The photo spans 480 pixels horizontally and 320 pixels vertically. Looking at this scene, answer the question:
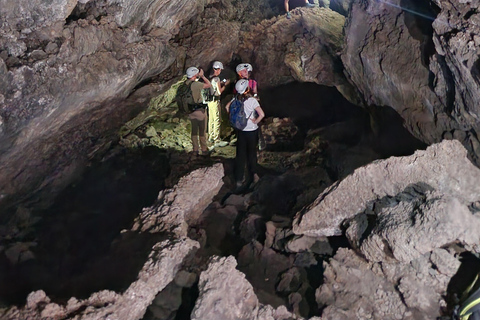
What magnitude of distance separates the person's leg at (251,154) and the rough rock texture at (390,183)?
1.39 m

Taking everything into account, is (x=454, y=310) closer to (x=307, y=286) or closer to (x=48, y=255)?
(x=307, y=286)

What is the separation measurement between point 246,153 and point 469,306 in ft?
11.0

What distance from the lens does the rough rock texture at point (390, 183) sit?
4215mm

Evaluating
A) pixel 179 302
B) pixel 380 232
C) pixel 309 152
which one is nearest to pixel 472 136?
pixel 380 232

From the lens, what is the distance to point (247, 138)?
5551mm

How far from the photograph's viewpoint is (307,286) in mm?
4164

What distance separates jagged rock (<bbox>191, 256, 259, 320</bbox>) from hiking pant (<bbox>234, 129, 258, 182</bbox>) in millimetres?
2007

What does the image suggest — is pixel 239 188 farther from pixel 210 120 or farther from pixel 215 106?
pixel 215 106

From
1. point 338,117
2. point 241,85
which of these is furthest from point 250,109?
point 338,117

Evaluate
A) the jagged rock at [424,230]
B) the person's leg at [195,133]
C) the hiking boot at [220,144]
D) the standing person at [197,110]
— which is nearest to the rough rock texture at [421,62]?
the jagged rock at [424,230]

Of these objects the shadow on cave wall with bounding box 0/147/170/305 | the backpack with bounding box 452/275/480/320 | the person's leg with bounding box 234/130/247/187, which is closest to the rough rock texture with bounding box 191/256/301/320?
the shadow on cave wall with bounding box 0/147/170/305

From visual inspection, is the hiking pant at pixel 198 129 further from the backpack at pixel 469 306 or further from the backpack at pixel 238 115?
the backpack at pixel 469 306

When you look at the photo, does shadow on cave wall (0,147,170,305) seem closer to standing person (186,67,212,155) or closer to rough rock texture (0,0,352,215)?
rough rock texture (0,0,352,215)

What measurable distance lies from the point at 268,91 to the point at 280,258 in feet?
16.2
